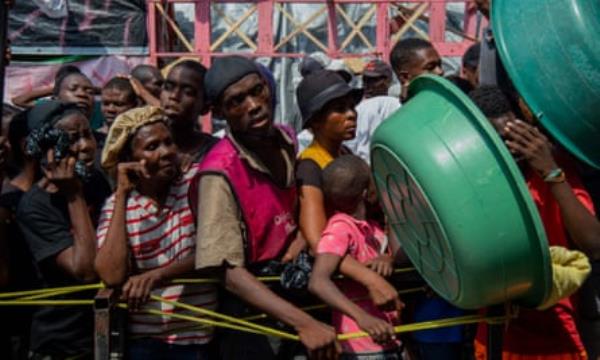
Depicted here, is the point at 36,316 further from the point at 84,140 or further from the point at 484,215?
the point at 484,215

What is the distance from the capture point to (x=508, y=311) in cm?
307

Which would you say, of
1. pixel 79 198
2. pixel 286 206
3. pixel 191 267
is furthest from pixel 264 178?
pixel 79 198

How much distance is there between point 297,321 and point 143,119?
3.33 ft

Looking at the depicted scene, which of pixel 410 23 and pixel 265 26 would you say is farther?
pixel 265 26

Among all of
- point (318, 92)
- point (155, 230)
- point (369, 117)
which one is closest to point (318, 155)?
point (318, 92)

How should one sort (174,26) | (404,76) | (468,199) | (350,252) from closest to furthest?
1. (468,199)
2. (350,252)
3. (404,76)
4. (174,26)

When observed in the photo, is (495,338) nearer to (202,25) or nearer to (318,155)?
(318,155)

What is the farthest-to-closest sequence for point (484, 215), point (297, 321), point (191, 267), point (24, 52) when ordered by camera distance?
point (24, 52), point (191, 267), point (297, 321), point (484, 215)

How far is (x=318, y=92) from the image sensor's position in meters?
3.72

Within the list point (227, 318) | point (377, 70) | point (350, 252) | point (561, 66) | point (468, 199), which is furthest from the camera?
point (377, 70)

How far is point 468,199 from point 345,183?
0.88m

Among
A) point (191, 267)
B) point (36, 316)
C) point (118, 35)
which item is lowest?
point (36, 316)

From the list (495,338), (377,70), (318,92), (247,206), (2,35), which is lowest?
(495,338)

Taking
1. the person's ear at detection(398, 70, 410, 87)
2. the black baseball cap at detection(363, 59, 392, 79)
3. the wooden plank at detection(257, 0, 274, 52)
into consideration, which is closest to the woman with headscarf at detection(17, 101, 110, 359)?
the person's ear at detection(398, 70, 410, 87)
